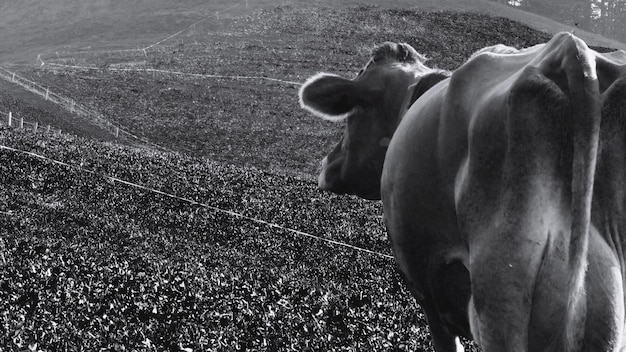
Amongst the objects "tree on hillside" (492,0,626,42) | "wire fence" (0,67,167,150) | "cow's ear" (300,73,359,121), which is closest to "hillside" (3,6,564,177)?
"wire fence" (0,67,167,150)

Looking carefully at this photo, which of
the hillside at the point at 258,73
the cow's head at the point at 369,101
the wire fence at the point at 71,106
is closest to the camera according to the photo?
the cow's head at the point at 369,101

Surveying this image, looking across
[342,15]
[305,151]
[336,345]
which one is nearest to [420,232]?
[336,345]

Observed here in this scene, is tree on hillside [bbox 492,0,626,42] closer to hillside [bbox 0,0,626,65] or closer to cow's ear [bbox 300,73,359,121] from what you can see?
hillside [bbox 0,0,626,65]

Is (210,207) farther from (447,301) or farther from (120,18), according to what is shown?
(120,18)

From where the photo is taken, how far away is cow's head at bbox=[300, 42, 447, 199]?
466cm

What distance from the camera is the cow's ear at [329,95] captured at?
15.3ft

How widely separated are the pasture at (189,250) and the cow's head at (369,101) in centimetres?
389

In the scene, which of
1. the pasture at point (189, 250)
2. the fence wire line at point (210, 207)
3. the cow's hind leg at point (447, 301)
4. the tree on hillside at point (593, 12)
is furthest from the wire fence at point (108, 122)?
the tree on hillside at point (593, 12)

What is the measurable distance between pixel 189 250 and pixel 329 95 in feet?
33.0

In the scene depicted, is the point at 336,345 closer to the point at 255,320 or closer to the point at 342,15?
the point at 255,320

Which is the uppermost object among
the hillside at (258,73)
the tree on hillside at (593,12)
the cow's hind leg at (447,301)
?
the cow's hind leg at (447,301)

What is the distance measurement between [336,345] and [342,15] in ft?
186

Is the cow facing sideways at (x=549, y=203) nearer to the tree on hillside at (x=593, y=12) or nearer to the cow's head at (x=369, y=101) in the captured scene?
the cow's head at (x=369, y=101)

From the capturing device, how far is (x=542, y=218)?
8.09ft
